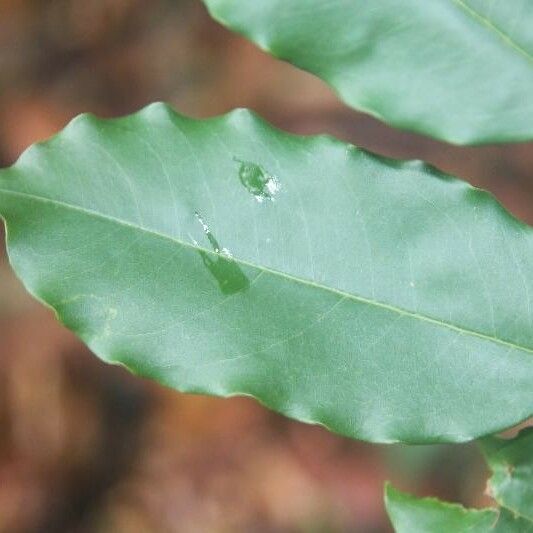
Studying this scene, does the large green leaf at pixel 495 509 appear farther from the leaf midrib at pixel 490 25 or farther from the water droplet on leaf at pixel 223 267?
the leaf midrib at pixel 490 25

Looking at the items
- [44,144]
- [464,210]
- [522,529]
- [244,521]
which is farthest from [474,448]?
[44,144]

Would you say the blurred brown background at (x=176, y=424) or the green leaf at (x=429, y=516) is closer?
the green leaf at (x=429, y=516)

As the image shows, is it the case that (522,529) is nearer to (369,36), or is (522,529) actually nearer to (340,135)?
(369,36)

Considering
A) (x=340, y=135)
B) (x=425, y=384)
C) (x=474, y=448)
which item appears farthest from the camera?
(x=340, y=135)

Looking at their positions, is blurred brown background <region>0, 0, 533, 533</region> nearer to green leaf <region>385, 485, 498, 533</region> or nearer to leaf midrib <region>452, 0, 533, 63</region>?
green leaf <region>385, 485, 498, 533</region>

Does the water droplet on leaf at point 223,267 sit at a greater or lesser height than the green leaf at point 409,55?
lesser

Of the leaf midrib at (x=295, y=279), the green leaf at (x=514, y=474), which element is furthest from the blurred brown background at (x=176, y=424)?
the leaf midrib at (x=295, y=279)
